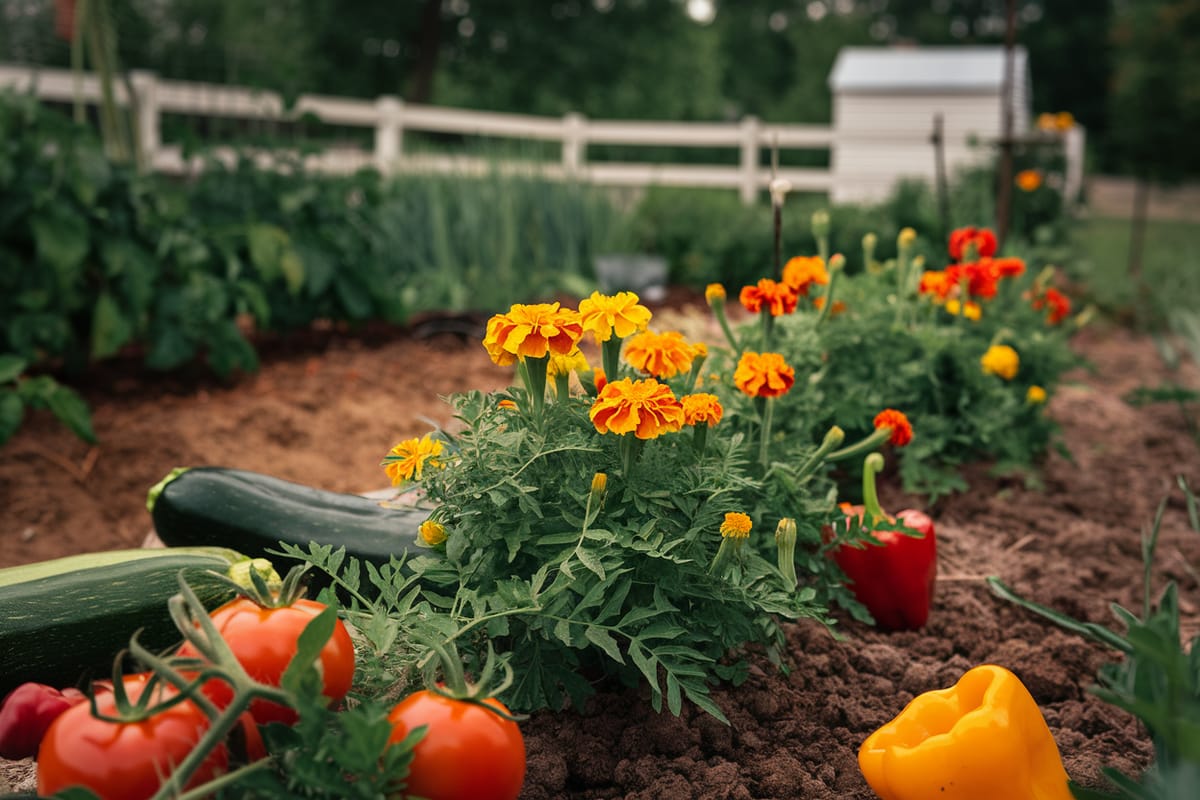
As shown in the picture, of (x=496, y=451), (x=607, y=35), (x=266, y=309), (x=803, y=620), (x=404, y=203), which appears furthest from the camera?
(x=607, y=35)

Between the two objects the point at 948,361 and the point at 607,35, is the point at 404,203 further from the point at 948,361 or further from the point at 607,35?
the point at 607,35

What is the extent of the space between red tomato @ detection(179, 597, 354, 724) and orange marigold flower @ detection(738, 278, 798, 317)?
128 cm

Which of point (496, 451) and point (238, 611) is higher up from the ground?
point (496, 451)

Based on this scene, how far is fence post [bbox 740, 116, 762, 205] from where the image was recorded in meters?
12.6

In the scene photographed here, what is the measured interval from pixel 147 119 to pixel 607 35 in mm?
15903

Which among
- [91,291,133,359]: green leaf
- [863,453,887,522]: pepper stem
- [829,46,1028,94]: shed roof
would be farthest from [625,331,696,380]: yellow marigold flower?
[829,46,1028,94]: shed roof

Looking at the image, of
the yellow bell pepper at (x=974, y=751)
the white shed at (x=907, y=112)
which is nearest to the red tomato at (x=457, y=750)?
the yellow bell pepper at (x=974, y=751)

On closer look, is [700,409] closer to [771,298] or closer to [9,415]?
[771,298]

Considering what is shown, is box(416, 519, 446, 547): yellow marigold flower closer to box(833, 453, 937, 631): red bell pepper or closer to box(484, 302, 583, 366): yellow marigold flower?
box(484, 302, 583, 366): yellow marigold flower

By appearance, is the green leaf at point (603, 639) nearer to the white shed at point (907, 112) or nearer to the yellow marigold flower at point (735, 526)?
the yellow marigold flower at point (735, 526)

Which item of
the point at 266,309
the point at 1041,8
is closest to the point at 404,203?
the point at 266,309

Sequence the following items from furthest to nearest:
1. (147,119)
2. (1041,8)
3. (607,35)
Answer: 1. (1041,8)
2. (607,35)
3. (147,119)

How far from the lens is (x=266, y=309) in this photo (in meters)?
4.39

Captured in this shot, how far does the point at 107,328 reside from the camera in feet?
13.4
